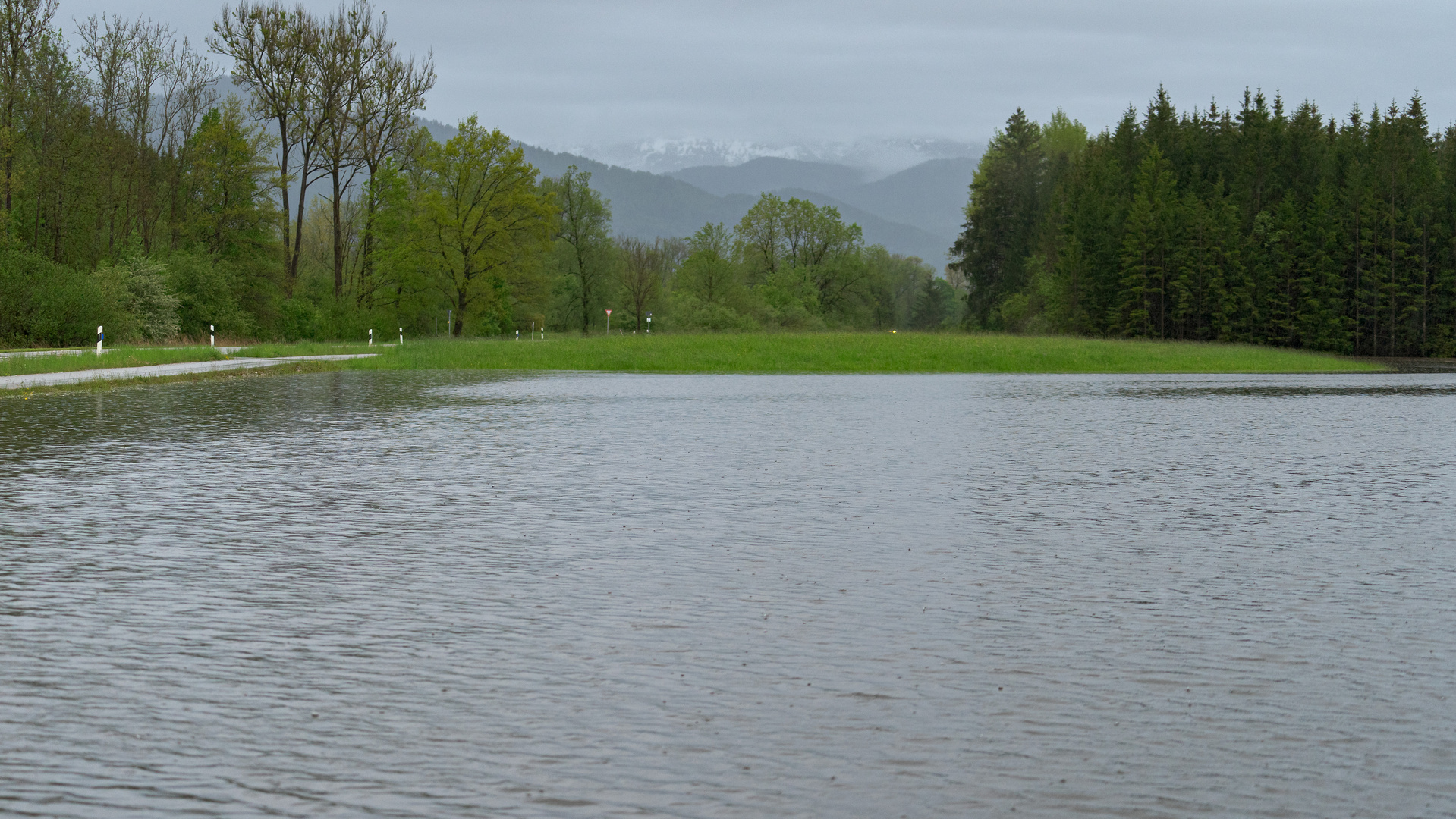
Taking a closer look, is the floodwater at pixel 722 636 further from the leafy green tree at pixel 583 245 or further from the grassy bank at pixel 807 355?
the leafy green tree at pixel 583 245

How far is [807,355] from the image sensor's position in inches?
2141

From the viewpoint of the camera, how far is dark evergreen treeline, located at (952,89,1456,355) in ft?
290

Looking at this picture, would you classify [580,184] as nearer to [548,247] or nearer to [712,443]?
[548,247]

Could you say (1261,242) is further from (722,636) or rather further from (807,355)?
(722,636)

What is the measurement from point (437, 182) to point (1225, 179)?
59903 mm

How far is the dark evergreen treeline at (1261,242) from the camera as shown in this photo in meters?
88.5

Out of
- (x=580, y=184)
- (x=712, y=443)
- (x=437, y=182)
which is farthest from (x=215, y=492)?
(x=580, y=184)

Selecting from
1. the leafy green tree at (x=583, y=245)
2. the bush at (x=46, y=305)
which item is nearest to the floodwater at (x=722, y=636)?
the bush at (x=46, y=305)

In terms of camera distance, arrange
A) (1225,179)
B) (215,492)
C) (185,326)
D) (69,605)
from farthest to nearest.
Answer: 1. (1225,179)
2. (185,326)
3. (215,492)
4. (69,605)

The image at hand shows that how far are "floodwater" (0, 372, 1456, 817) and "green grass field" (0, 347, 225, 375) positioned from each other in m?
19.2

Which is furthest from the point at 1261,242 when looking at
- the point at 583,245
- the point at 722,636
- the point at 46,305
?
the point at 722,636

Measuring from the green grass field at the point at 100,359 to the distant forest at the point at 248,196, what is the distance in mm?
8469

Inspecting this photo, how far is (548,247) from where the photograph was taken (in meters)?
82.2

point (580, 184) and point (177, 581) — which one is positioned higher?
point (580, 184)
